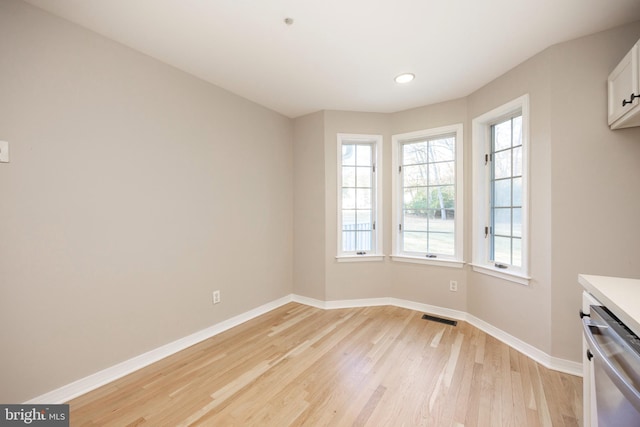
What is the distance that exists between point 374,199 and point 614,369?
2.77 meters

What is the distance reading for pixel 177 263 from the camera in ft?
7.88

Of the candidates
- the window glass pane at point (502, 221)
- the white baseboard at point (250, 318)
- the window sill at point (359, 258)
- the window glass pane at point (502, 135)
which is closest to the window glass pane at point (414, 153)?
the window glass pane at point (502, 135)

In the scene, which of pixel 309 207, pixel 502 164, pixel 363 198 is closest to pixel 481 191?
pixel 502 164

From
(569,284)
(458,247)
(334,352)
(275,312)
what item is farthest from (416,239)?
(275,312)

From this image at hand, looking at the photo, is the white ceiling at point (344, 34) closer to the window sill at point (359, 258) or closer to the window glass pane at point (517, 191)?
the window glass pane at point (517, 191)

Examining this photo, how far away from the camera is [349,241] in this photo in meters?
3.55

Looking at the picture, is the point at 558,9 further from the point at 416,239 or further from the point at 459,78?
the point at 416,239

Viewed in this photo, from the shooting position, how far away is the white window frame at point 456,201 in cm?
300

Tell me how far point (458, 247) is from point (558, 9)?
7.19 feet

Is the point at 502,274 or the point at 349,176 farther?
the point at 349,176

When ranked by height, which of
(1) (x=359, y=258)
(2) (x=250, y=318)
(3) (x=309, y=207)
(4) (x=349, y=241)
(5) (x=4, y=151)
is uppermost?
(5) (x=4, y=151)

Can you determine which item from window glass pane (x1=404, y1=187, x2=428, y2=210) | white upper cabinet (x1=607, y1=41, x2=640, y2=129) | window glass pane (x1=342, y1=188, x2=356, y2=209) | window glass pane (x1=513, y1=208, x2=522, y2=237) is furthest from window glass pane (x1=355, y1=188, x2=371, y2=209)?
white upper cabinet (x1=607, y1=41, x2=640, y2=129)

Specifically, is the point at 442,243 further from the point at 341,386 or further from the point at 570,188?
the point at 341,386

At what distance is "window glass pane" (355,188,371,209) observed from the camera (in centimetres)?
356
